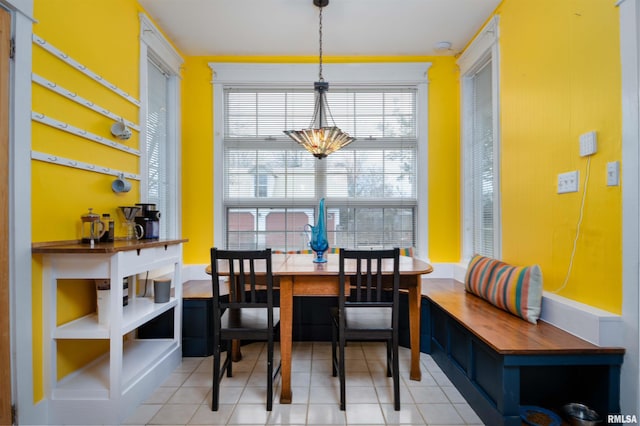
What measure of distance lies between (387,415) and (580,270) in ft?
4.48

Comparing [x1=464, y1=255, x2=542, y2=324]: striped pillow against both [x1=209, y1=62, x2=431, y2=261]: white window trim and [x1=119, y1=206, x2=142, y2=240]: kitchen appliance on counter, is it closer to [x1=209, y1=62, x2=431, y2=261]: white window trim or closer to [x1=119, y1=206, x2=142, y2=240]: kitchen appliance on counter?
[x1=209, y1=62, x2=431, y2=261]: white window trim

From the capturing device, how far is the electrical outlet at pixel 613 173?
5.15 feet

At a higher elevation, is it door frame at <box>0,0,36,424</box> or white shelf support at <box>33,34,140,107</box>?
white shelf support at <box>33,34,140,107</box>

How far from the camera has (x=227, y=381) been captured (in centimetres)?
230

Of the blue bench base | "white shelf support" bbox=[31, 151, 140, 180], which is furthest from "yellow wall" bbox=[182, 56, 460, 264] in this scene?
the blue bench base

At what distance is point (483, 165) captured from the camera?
306cm

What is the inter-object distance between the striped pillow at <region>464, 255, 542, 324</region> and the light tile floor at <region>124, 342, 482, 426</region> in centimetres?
67

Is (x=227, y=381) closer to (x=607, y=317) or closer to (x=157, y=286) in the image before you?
(x=157, y=286)

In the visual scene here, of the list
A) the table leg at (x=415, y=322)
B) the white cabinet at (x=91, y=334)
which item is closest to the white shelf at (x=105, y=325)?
the white cabinet at (x=91, y=334)

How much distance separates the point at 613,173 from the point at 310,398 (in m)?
2.09

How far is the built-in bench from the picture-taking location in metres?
1.61

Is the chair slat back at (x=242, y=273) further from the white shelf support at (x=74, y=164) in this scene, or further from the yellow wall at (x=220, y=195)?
the yellow wall at (x=220, y=195)

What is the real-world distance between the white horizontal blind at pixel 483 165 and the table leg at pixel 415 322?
1140 millimetres

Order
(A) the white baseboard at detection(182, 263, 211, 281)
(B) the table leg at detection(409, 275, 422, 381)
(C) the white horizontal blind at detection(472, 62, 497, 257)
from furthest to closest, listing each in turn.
A: 1. (A) the white baseboard at detection(182, 263, 211, 281)
2. (C) the white horizontal blind at detection(472, 62, 497, 257)
3. (B) the table leg at detection(409, 275, 422, 381)
